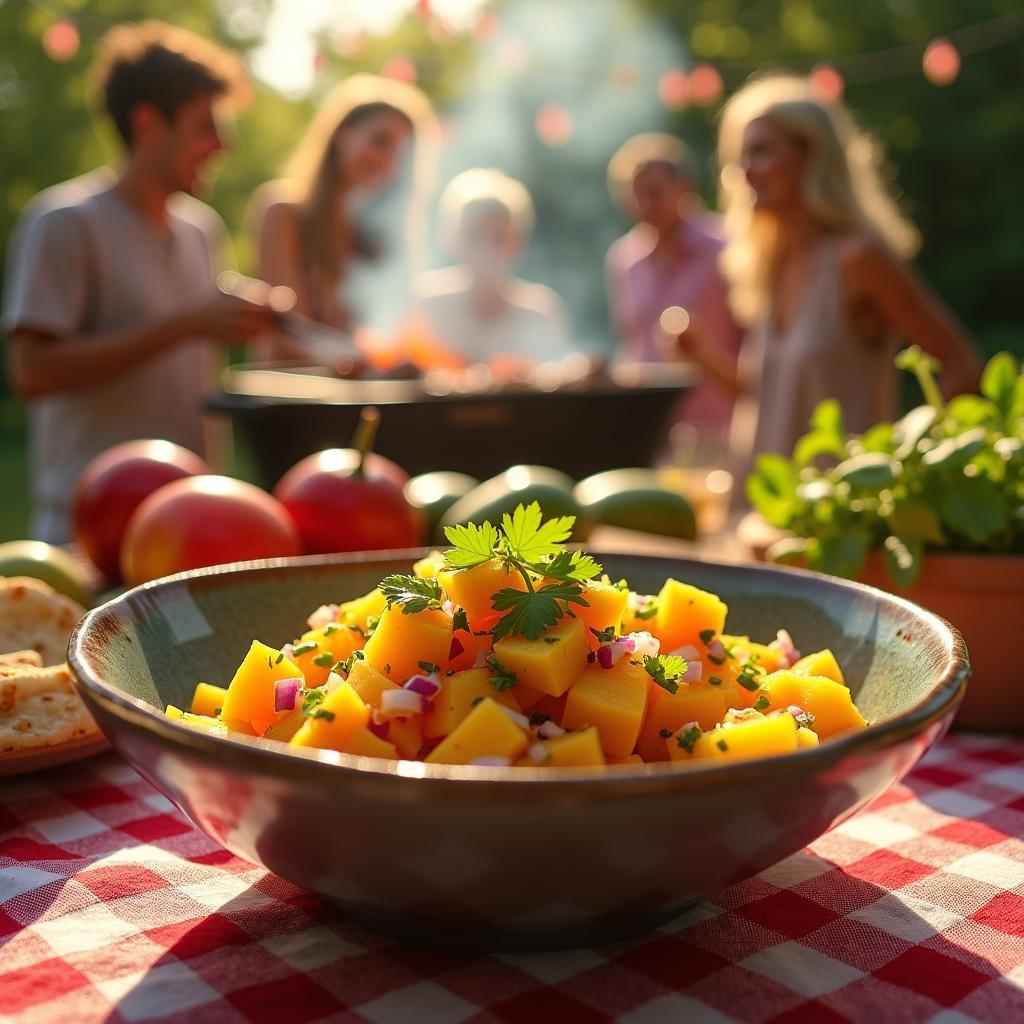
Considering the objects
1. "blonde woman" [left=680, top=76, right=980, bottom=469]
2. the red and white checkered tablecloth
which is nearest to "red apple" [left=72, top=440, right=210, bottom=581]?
the red and white checkered tablecloth

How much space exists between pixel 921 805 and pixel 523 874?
607 mm

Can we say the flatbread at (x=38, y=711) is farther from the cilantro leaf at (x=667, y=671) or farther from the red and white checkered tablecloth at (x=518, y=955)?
the cilantro leaf at (x=667, y=671)

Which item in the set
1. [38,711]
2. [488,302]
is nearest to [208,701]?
[38,711]

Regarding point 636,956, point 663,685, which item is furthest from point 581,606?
point 636,956

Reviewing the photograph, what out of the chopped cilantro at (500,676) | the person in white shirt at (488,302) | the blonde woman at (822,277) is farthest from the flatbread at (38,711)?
the person in white shirt at (488,302)

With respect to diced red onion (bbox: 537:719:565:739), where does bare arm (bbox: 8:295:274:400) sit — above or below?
above

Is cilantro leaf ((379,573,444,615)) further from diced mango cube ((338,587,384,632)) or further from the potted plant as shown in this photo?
the potted plant

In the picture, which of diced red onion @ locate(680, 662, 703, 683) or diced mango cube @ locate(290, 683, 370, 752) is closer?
diced mango cube @ locate(290, 683, 370, 752)

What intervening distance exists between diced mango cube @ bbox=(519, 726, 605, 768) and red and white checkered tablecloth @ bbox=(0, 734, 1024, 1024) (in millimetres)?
159

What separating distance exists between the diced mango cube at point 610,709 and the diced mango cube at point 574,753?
4 centimetres

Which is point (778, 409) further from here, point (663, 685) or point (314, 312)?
point (663, 685)

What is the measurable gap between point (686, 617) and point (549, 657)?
0.24m

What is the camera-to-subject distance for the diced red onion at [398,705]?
0.80 meters

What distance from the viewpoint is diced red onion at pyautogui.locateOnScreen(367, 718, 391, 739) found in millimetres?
807
